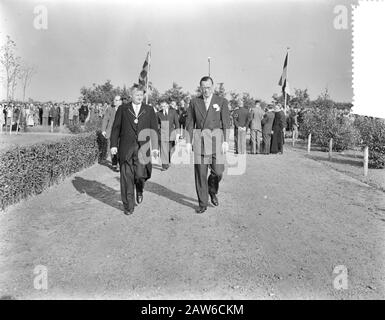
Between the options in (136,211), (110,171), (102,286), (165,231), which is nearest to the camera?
(102,286)

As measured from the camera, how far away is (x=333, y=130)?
19.1 meters

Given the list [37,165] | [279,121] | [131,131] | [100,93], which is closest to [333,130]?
[279,121]

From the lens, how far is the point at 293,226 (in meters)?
6.23

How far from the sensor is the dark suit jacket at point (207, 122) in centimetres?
676

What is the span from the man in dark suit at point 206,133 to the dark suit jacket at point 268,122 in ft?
27.9

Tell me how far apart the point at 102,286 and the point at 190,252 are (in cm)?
133

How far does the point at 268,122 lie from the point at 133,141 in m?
9.34

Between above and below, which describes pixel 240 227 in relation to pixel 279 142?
below

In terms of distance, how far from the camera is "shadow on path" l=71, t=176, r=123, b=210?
7.84 m

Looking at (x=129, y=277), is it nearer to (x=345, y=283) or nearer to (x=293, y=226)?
(x=345, y=283)

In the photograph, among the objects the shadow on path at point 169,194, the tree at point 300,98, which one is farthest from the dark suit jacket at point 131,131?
the tree at point 300,98

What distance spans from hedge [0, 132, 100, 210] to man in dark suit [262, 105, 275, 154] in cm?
705

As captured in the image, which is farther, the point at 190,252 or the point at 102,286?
the point at 190,252
